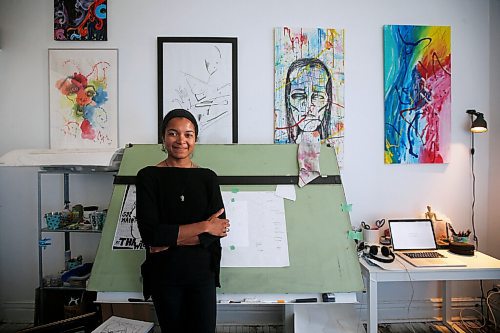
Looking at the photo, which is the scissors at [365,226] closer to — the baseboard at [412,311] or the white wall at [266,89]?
the white wall at [266,89]

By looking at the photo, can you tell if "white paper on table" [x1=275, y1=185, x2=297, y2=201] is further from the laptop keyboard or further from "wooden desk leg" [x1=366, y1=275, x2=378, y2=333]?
the laptop keyboard

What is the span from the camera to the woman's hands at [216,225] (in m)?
1.35

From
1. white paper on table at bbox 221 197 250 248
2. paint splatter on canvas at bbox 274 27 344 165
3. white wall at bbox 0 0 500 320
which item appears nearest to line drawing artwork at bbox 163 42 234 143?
white wall at bbox 0 0 500 320

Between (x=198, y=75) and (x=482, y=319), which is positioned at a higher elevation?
(x=198, y=75)

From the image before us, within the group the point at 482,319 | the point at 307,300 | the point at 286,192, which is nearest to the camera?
the point at 307,300

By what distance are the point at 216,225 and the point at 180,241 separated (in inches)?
6.9

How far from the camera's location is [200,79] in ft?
7.57

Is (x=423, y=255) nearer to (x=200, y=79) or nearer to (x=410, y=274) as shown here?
(x=410, y=274)

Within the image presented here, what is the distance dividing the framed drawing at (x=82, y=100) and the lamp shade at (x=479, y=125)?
2778 millimetres

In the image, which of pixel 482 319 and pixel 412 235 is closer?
pixel 412 235

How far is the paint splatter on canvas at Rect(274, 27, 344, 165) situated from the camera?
2318mm

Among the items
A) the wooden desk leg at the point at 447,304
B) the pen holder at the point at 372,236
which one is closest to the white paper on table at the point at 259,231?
the pen holder at the point at 372,236

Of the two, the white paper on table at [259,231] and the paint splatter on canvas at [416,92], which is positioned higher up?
the paint splatter on canvas at [416,92]

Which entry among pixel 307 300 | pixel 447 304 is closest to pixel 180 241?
pixel 307 300
